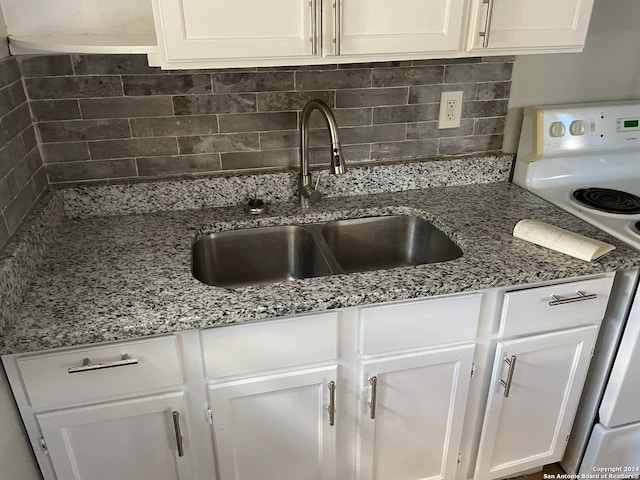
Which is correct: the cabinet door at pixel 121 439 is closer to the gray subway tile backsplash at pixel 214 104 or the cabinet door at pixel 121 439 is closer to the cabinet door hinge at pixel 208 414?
the cabinet door hinge at pixel 208 414

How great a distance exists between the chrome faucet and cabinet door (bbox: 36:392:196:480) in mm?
717

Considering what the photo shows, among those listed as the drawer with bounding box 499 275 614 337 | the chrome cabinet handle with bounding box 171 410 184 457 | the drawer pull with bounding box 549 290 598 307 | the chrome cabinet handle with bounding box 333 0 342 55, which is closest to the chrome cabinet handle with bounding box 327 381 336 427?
the chrome cabinet handle with bounding box 171 410 184 457

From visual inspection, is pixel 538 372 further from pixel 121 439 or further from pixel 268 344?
pixel 121 439

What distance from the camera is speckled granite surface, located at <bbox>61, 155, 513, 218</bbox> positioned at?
5.18ft

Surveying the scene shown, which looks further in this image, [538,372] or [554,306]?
[538,372]

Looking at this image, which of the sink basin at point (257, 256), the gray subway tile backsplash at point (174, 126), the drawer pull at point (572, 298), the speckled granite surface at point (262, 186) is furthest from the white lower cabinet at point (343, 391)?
the gray subway tile backsplash at point (174, 126)

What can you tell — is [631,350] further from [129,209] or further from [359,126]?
[129,209]

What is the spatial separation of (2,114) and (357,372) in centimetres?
111

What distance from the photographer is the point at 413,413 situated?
1.44m

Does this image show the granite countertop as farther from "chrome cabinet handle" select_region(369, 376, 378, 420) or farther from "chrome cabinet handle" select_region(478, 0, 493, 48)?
"chrome cabinet handle" select_region(478, 0, 493, 48)

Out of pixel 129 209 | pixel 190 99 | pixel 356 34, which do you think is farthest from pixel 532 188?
pixel 129 209

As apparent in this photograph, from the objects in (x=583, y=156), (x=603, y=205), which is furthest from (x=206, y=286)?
(x=583, y=156)

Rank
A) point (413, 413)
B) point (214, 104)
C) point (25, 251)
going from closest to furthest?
point (25, 251) < point (413, 413) < point (214, 104)

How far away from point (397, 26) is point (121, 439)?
→ 124 centimetres
